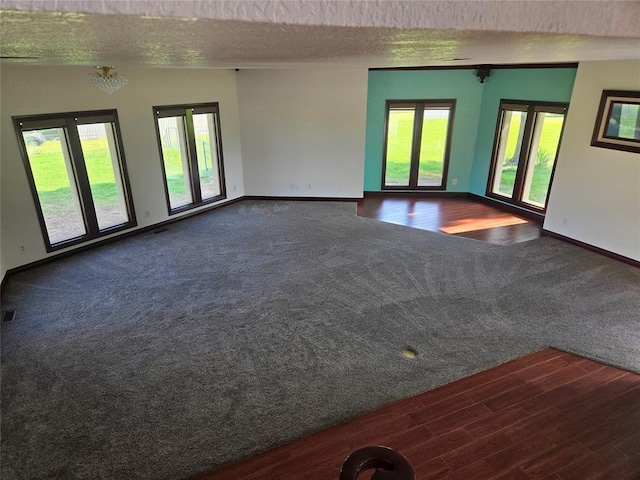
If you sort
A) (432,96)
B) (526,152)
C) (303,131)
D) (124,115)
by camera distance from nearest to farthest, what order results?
(124,115) → (526,152) → (303,131) → (432,96)

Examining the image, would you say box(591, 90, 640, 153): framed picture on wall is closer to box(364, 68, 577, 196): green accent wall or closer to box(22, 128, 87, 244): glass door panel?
box(364, 68, 577, 196): green accent wall

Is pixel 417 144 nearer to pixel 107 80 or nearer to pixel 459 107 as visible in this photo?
pixel 459 107

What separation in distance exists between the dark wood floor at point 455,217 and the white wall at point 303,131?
2.77 ft

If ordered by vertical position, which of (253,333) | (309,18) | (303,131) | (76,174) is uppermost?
(309,18)

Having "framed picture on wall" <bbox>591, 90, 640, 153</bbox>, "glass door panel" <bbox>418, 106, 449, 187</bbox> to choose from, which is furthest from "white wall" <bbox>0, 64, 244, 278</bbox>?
"framed picture on wall" <bbox>591, 90, 640, 153</bbox>

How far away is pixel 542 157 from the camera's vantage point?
6969mm

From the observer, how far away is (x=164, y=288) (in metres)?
4.70

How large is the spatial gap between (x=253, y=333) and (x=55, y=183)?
379 cm

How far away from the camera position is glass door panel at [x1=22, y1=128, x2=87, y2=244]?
5.03 m

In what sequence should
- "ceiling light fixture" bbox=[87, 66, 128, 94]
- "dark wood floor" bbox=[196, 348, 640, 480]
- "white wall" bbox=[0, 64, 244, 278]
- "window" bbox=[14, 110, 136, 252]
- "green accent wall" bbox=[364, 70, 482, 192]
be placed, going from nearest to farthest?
"dark wood floor" bbox=[196, 348, 640, 480] < "ceiling light fixture" bbox=[87, 66, 128, 94] < "white wall" bbox=[0, 64, 244, 278] < "window" bbox=[14, 110, 136, 252] < "green accent wall" bbox=[364, 70, 482, 192]

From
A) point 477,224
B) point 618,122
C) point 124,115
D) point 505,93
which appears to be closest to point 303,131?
point 124,115

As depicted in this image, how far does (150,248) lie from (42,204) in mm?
1490

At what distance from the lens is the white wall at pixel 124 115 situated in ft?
15.4

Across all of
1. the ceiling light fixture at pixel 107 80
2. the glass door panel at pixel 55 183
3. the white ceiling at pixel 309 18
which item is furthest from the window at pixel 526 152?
the glass door panel at pixel 55 183
